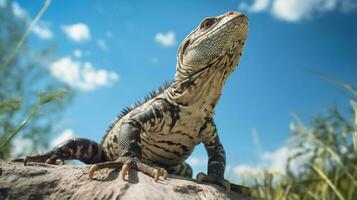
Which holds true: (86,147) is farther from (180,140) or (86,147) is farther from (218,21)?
(218,21)

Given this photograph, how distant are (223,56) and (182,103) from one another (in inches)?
33.1

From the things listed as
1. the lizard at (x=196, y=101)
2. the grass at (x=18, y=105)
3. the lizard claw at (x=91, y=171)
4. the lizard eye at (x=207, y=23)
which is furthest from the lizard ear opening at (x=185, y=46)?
the lizard claw at (x=91, y=171)

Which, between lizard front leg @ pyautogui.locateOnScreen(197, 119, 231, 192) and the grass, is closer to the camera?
the grass

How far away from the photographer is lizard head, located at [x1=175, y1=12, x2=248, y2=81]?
5.68 metres

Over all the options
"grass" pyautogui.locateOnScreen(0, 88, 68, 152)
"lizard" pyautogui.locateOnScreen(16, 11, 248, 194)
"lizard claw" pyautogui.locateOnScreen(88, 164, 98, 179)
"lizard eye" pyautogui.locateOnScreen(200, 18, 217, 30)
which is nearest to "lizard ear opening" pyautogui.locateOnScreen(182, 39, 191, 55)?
"lizard" pyautogui.locateOnScreen(16, 11, 248, 194)

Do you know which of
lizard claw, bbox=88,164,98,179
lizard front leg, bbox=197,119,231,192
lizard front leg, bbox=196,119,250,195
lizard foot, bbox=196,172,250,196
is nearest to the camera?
lizard claw, bbox=88,164,98,179

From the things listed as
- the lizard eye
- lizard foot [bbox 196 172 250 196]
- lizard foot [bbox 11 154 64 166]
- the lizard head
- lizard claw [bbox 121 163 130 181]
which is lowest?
lizard claw [bbox 121 163 130 181]

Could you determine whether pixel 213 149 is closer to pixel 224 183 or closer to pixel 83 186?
pixel 224 183

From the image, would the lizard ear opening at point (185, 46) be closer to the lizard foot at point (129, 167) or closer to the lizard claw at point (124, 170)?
the lizard foot at point (129, 167)

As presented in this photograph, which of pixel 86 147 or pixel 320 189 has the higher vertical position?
pixel 86 147

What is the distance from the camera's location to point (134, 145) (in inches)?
190

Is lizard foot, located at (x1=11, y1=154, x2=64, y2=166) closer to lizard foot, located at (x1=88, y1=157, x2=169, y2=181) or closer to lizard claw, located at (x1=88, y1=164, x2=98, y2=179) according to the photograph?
lizard foot, located at (x1=88, y1=157, x2=169, y2=181)

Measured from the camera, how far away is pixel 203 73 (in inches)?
225

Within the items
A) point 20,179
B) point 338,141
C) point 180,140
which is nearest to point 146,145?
point 180,140
